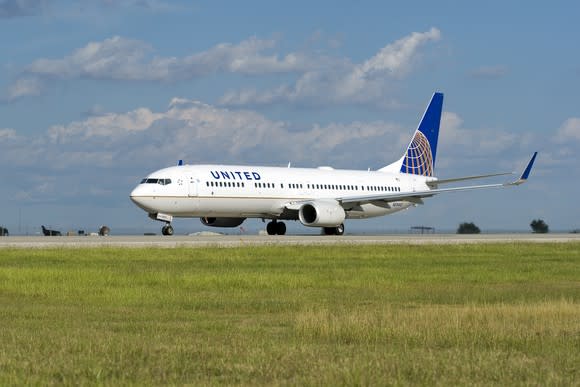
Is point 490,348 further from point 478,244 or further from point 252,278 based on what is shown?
point 478,244

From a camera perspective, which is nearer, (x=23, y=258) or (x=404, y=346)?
(x=404, y=346)

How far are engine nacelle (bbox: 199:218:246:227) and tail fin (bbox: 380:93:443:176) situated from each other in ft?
49.4

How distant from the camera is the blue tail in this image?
7238cm

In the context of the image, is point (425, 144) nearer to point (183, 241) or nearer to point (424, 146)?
point (424, 146)

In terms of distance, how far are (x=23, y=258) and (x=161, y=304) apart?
585 inches

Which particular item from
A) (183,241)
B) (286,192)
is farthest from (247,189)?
(183,241)

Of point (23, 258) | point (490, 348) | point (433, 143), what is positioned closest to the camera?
point (490, 348)

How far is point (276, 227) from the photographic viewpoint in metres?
63.5

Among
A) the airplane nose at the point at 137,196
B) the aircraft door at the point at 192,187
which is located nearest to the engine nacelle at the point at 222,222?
the aircraft door at the point at 192,187

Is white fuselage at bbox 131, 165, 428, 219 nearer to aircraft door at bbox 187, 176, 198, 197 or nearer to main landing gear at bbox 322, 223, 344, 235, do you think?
aircraft door at bbox 187, 176, 198, 197

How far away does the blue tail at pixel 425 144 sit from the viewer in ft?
237

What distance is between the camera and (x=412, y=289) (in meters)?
24.9

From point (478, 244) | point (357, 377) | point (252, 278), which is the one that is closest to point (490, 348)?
point (357, 377)

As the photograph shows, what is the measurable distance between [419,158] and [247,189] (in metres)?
20.2
